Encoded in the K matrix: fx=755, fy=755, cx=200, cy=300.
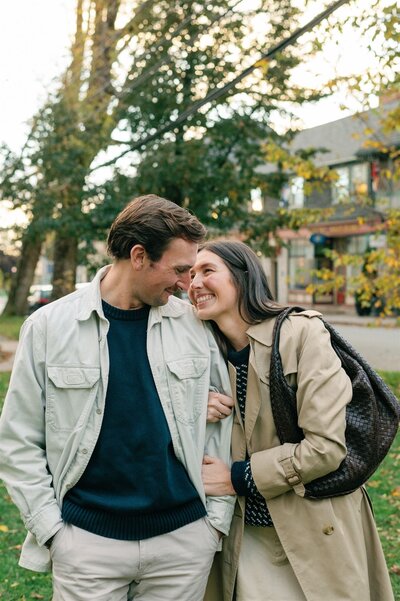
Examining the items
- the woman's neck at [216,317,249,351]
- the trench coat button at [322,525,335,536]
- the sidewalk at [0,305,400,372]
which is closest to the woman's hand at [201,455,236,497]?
the trench coat button at [322,525,335,536]

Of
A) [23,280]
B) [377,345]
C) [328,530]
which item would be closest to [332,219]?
[23,280]

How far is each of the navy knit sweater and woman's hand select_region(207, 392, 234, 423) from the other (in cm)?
20

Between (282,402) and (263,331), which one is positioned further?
(263,331)

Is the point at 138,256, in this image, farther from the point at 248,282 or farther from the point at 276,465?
the point at 276,465

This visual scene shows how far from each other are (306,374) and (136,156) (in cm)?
1616

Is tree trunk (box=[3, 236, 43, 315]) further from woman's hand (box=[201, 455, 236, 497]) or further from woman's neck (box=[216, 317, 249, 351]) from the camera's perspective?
woman's hand (box=[201, 455, 236, 497])

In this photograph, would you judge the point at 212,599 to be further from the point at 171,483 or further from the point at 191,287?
the point at 191,287

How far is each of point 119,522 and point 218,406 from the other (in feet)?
1.88

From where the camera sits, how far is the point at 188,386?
2.93m

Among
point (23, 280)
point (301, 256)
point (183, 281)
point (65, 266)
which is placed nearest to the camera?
point (183, 281)

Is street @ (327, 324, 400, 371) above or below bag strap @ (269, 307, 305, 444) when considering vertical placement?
below

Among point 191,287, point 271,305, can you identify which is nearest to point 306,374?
point 271,305

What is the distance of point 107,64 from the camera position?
19.0m

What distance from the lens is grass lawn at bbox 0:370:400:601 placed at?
16.3 ft
